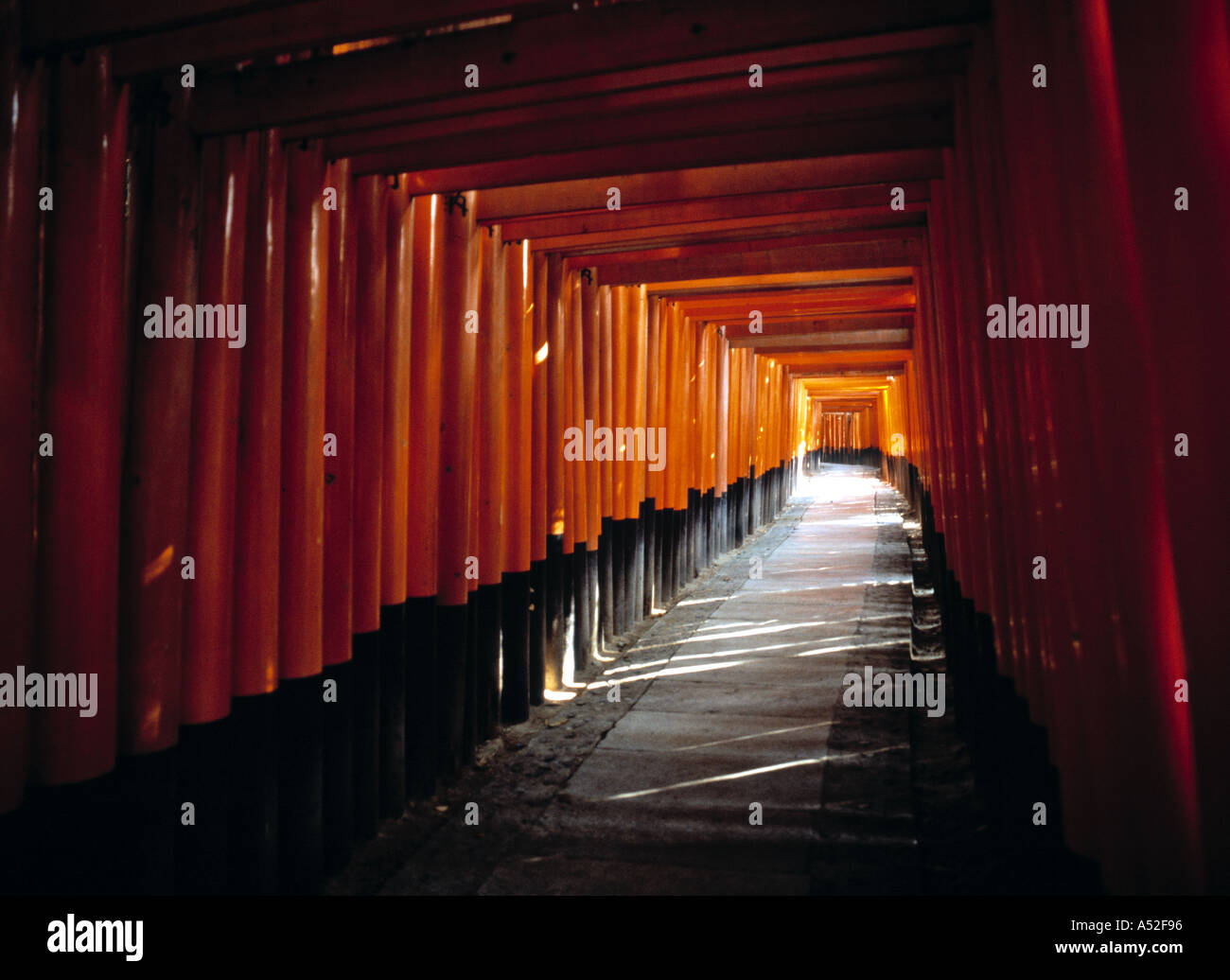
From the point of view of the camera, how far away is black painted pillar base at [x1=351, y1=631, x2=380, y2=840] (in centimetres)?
414

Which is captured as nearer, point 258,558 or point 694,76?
point 694,76

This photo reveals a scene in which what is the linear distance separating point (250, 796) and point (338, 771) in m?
0.59

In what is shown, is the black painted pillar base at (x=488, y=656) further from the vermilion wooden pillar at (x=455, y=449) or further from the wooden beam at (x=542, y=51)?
the wooden beam at (x=542, y=51)

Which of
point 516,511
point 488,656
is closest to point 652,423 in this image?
point 516,511

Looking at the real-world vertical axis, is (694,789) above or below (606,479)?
below

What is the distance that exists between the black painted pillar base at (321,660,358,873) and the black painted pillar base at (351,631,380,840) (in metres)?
0.12

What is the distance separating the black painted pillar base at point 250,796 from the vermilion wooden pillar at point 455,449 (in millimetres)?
1598

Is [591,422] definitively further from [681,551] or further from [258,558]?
[258,558]

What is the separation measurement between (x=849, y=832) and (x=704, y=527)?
8976 millimetres

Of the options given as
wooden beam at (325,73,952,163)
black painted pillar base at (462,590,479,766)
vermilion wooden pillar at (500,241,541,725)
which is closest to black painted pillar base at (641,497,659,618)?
vermilion wooden pillar at (500,241,541,725)

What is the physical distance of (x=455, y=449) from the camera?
5.09 m

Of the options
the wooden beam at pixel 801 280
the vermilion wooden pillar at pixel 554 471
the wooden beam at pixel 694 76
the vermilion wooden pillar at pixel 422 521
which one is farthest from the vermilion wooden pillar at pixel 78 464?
the wooden beam at pixel 801 280
